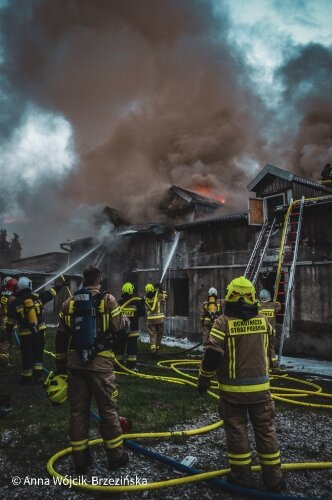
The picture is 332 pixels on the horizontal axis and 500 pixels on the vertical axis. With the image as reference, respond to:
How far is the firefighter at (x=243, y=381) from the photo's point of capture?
2.83 meters

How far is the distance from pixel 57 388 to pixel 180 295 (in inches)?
443

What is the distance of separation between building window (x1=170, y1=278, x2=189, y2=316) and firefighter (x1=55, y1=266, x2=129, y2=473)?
11.1 m

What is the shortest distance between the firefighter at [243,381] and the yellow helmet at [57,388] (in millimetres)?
1390

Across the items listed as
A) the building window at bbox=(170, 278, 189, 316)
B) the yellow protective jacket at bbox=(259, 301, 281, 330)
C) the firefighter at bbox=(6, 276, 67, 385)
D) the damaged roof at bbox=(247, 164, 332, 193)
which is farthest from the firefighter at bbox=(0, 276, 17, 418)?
the damaged roof at bbox=(247, 164, 332, 193)

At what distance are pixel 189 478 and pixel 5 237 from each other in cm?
4498

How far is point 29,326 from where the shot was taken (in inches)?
255

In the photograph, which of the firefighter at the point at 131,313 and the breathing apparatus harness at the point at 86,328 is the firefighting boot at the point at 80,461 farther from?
the firefighter at the point at 131,313

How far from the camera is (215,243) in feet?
43.0

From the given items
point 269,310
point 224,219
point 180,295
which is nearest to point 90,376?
point 269,310

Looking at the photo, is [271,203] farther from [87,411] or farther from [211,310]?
[87,411]

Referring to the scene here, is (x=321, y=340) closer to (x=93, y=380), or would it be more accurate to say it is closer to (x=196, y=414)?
(x=196, y=414)

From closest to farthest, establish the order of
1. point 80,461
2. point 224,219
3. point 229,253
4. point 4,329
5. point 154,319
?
point 80,461
point 4,329
point 154,319
point 224,219
point 229,253

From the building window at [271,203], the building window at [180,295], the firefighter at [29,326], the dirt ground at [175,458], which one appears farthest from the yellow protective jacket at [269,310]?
the building window at [180,295]

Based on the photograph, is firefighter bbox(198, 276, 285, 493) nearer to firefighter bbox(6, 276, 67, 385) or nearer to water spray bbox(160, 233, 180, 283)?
firefighter bbox(6, 276, 67, 385)
